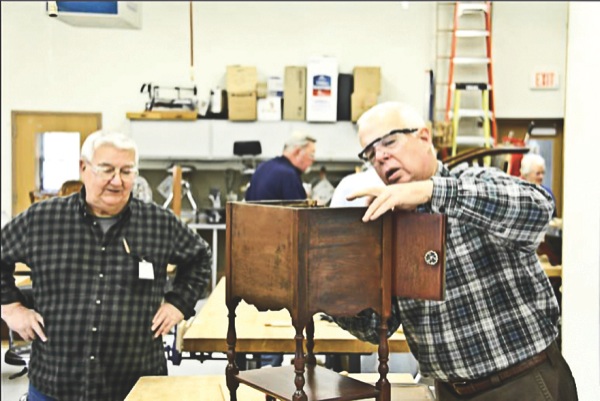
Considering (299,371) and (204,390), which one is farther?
(204,390)

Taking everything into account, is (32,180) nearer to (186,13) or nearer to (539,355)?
(186,13)

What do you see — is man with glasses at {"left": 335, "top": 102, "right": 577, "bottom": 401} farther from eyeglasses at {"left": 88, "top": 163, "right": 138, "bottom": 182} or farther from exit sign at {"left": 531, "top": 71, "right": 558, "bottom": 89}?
exit sign at {"left": 531, "top": 71, "right": 558, "bottom": 89}

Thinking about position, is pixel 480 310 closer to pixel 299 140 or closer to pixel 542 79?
pixel 299 140

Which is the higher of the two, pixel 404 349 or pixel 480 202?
pixel 480 202

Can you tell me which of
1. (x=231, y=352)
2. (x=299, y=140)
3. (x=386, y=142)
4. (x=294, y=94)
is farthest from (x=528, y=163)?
(x=231, y=352)

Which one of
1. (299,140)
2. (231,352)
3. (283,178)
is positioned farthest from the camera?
(299,140)

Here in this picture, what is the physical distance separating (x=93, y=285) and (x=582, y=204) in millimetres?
1566

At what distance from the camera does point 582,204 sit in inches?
82.3

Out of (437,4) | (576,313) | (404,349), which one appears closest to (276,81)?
(437,4)

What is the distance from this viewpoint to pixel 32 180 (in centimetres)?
897

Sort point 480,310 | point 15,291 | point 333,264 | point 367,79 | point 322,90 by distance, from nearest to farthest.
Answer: point 333,264 < point 480,310 < point 15,291 < point 322,90 < point 367,79

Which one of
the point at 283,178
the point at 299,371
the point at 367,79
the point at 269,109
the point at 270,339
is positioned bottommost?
the point at 270,339

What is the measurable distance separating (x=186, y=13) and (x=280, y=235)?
7.83 metres

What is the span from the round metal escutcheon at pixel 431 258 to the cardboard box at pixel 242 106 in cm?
700
